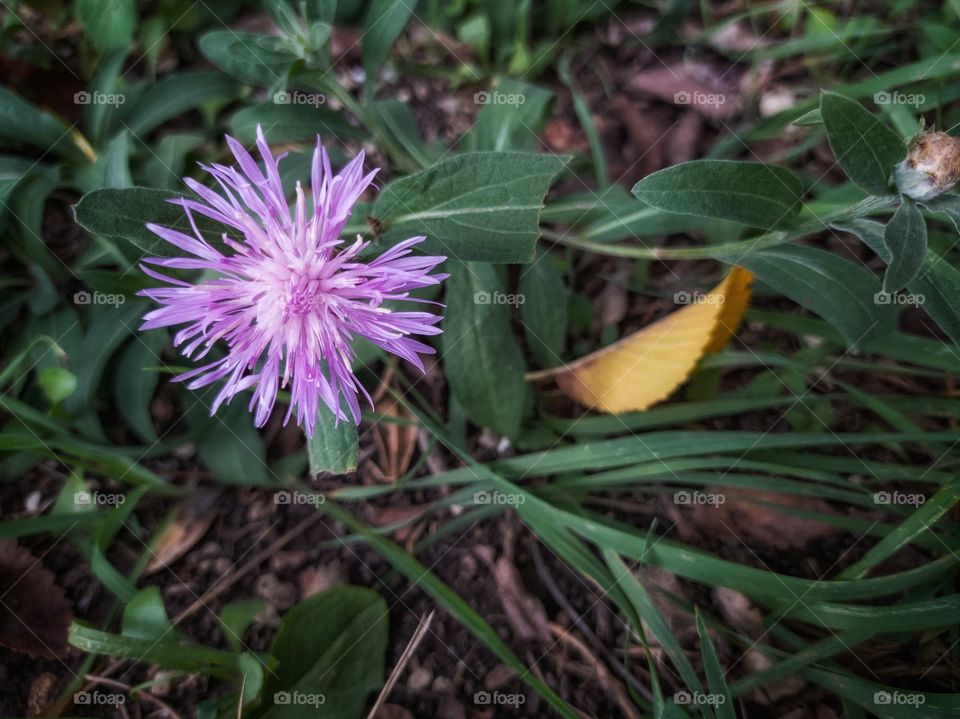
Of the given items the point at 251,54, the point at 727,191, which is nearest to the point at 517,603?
the point at 727,191

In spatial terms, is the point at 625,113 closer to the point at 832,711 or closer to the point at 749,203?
the point at 749,203

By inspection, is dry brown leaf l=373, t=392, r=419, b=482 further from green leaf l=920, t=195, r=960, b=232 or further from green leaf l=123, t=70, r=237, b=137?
green leaf l=920, t=195, r=960, b=232

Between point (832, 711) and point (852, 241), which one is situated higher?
point (852, 241)

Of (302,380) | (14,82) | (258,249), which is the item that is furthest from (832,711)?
(14,82)

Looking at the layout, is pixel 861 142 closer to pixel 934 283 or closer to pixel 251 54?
pixel 934 283

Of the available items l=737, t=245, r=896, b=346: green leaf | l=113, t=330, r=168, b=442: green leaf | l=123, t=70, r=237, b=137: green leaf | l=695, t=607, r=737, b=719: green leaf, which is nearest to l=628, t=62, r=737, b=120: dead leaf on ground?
l=737, t=245, r=896, b=346: green leaf

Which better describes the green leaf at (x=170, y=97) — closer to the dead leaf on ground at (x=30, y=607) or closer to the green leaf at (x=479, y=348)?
the green leaf at (x=479, y=348)

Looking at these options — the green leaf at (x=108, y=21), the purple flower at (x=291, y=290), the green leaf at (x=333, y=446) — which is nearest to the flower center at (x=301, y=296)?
the purple flower at (x=291, y=290)
